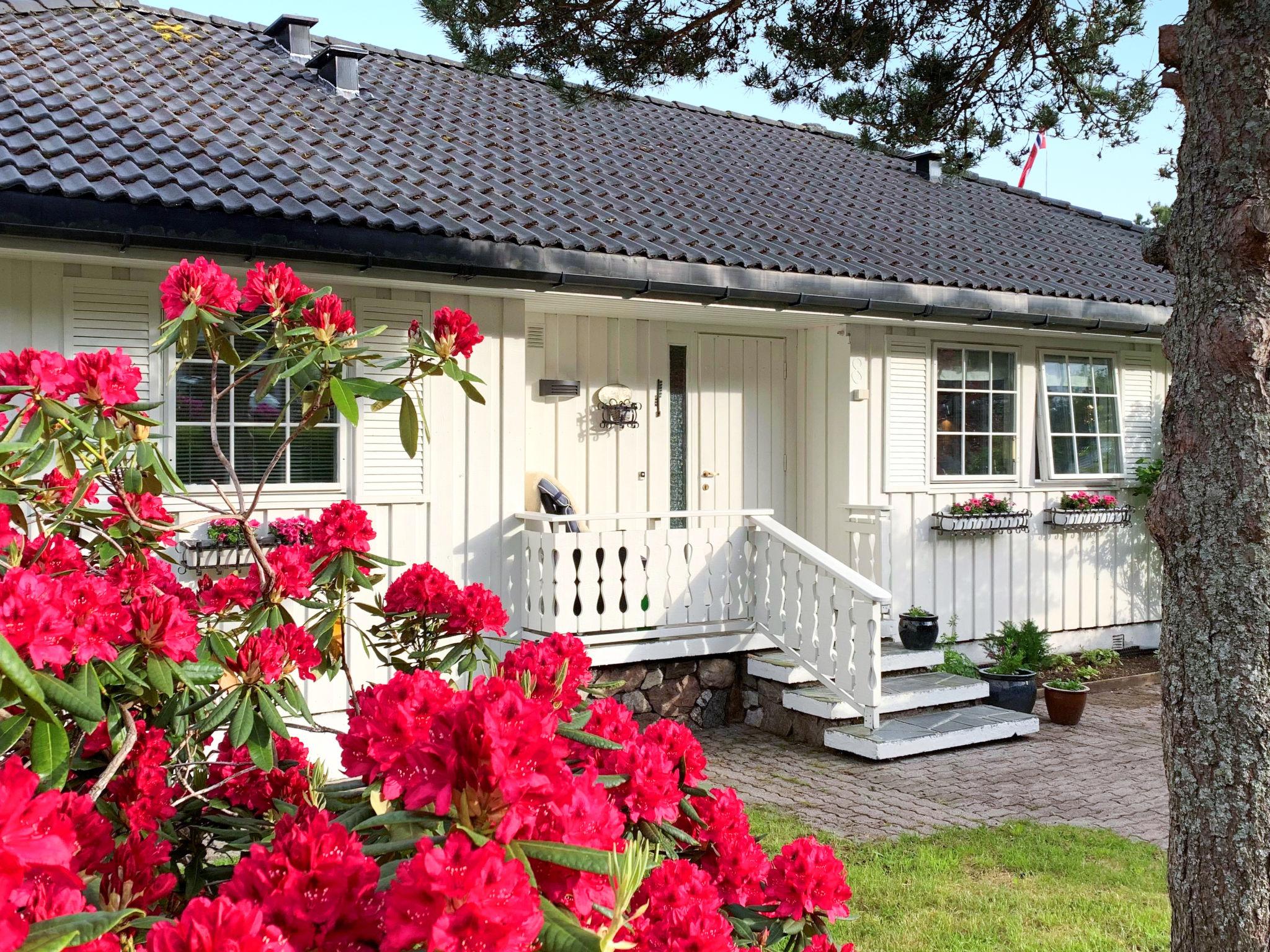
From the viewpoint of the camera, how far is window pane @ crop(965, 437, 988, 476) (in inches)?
369

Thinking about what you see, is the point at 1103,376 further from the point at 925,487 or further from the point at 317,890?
the point at 317,890

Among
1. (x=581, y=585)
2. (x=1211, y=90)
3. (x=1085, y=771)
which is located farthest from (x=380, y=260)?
(x=1085, y=771)

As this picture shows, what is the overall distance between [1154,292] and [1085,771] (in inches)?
204

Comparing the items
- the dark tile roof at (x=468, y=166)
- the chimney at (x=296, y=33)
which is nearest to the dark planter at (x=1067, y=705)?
the dark tile roof at (x=468, y=166)

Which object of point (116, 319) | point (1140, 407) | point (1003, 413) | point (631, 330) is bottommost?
point (1003, 413)

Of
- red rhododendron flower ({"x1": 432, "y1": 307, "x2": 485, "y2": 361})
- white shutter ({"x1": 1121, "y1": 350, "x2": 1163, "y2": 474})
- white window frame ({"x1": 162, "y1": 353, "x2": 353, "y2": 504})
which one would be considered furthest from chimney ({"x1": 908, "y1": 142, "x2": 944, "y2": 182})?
red rhododendron flower ({"x1": 432, "y1": 307, "x2": 485, "y2": 361})

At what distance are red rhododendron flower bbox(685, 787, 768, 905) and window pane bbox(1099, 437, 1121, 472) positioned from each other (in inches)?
359

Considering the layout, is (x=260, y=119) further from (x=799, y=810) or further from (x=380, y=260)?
(x=799, y=810)

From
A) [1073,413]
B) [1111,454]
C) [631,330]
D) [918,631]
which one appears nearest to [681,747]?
[631,330]

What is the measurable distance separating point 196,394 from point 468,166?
298cm

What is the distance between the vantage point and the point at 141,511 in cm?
257

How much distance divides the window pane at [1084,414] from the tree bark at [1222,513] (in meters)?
7.16

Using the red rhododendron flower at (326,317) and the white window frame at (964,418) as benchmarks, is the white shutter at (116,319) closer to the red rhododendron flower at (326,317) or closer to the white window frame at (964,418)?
the red rhododendron flower at (326,317)

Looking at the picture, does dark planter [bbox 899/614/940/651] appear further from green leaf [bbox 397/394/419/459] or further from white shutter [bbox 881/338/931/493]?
green leaf [bbox 397/394/419/459]
